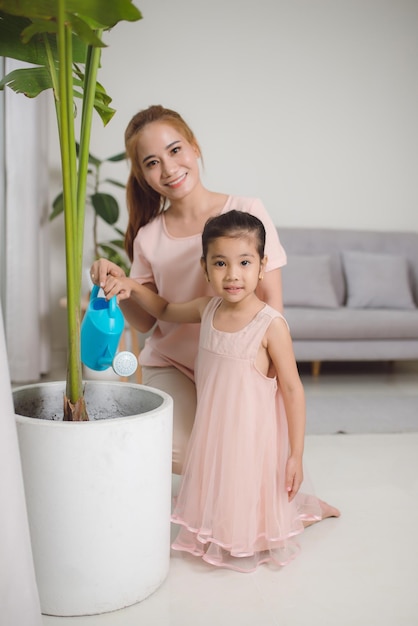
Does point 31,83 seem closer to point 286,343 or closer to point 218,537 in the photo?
point 286,343

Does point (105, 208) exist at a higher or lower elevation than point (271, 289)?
higher

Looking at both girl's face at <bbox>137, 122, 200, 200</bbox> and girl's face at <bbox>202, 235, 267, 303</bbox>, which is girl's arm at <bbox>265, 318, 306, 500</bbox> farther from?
girl's face at <bbox>137, 122, 200, 200</bbox>

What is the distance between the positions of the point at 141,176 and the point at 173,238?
196 mm

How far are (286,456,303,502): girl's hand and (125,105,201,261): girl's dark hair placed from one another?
32.3 inches

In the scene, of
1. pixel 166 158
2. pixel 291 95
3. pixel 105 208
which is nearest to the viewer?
pixel 166 158

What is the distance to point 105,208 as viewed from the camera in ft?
12.3

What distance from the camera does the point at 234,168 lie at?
4418 mm

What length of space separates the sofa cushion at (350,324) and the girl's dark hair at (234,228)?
2.01 m

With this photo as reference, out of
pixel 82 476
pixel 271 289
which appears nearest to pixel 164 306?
pixel 271 289

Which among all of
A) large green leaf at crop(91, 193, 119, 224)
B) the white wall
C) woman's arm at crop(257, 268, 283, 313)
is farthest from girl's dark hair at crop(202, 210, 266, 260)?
the white wall

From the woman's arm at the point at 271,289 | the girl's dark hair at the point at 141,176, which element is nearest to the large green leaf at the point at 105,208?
the girl's dark hair at the point at 141,176

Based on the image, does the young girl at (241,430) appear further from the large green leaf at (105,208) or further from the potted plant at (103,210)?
the large green leaf at (105,208)

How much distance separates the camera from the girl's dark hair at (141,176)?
171cm

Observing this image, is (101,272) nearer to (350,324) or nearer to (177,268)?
(177,268)
